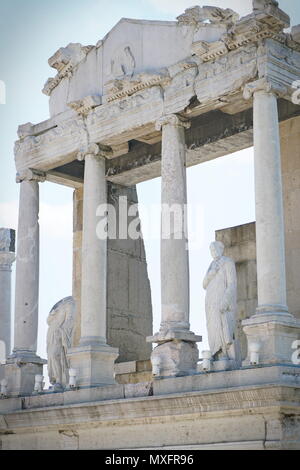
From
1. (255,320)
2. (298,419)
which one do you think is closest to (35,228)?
(255,320)

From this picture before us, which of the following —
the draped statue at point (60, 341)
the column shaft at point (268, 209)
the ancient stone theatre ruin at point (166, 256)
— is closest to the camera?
the ancient stone theatre ruin at point (166, 256)

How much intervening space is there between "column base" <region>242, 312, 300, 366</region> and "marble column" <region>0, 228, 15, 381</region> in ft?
37.9

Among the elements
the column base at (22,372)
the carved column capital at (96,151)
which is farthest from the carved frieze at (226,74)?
the column base at (22,372)

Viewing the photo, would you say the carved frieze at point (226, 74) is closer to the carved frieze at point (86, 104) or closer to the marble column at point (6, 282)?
the carved frieze at point (86, 104)

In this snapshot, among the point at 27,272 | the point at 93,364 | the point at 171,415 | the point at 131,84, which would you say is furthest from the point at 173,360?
the point at 131,84

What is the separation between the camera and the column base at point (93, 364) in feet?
73.0

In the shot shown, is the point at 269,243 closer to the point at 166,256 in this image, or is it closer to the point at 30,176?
the point at 166,256

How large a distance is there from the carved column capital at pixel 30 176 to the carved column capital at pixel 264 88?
7641 millimetres

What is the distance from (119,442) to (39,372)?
14.9 feet

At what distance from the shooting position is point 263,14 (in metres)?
19.6

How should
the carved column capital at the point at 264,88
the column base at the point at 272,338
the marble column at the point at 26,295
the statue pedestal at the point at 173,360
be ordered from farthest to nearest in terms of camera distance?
the marble column at the point at 26,295
the statue pedestal at the point at 173,360
the carved column capital at the point at 264,88
the column base at the point at 272,338

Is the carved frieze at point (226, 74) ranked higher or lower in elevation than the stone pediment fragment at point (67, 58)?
lower

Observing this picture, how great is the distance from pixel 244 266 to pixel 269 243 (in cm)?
535

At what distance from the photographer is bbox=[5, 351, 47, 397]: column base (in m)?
24.3
